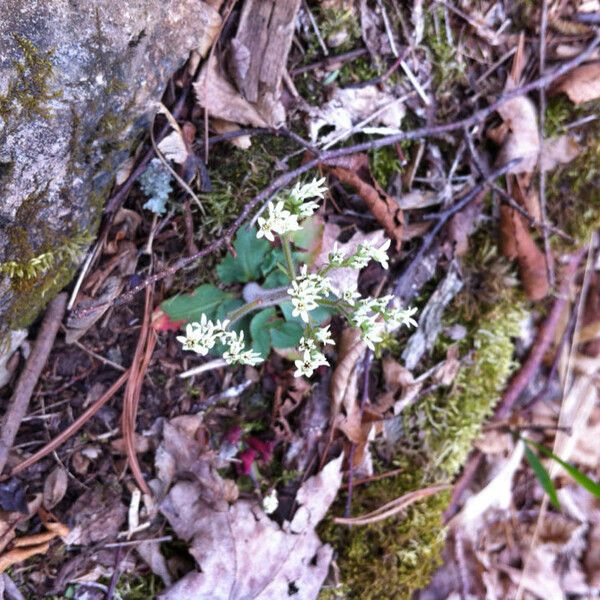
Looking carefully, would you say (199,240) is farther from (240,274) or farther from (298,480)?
(298,480)

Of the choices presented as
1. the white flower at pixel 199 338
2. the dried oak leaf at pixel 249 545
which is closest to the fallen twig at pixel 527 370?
the dried oak leaf at pixel 249 545

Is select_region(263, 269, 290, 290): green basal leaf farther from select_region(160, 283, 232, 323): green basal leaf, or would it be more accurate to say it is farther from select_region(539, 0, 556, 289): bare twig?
select_region(539, 0, 556, 289): bare twig

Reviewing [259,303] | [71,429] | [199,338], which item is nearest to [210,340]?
[199,338]

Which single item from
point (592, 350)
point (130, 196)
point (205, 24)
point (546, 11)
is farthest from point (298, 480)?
point (546, 11)

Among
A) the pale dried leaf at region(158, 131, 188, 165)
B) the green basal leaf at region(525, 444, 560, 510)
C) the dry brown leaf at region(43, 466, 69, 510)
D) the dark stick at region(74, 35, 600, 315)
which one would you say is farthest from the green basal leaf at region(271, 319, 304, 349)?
the green basal leaf at region(525, 444, 560, 510)

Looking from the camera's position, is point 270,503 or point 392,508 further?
point 392,508

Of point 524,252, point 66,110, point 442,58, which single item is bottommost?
point 524,252

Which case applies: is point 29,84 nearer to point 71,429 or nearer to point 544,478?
point 71,429
